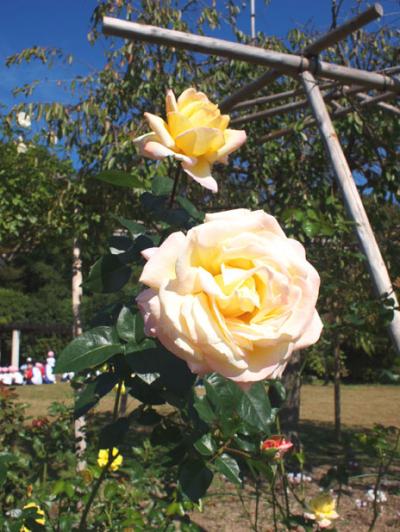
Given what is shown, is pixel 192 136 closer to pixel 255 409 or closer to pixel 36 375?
pixel 255 409

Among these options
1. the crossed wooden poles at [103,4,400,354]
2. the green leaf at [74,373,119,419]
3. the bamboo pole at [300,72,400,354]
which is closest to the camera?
the green leaf at [74,373,119,419]

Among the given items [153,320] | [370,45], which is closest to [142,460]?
[153,320]

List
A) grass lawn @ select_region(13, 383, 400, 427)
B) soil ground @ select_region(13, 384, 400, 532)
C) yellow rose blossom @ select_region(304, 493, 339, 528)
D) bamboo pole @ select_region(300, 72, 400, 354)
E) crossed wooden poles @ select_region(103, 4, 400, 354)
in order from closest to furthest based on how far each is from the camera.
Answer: yellow rose blossom @ select_region(304, 493, 339, 528)
bamboo pole @ select_region(300, 72, 400, 354)
crossed wooden poles @ select_region(103, 4, 400, 354)
soil ground @ select_region(13, 384, 400, 532)
grass lawn @ select_region(13, 383, 400, 427)

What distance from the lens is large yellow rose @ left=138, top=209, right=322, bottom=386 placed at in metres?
0.42

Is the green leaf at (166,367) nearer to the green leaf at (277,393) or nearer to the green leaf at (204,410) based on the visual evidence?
the green leaf at (204,410)

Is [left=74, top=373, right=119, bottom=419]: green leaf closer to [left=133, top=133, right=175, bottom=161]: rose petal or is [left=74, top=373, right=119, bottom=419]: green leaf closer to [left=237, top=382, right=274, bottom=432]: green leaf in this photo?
[left=237, top=382, right=274, bottom=432]: green leaf

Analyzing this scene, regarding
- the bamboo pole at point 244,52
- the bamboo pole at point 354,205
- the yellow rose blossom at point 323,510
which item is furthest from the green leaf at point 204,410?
the bamboo pole at point 244,52

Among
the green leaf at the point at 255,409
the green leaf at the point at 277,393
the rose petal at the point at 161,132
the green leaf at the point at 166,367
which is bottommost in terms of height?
the green leaf at the point at 277,393

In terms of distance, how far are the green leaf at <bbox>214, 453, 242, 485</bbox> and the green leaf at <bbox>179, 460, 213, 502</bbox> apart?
0.15ft

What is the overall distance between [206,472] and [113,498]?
824 mm

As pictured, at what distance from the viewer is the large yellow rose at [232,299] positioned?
417 millimetres

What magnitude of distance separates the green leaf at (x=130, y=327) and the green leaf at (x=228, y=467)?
0.28 meters

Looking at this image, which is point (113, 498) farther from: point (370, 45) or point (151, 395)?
point (370, 45)

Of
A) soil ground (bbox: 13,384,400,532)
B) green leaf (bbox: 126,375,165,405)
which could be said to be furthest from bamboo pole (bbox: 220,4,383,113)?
green leaf (bbox: 126,375,165,405)
